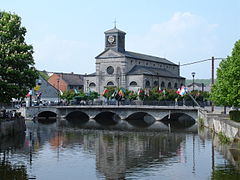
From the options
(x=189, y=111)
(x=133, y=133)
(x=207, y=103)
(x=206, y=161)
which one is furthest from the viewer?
(x=207, y=103)

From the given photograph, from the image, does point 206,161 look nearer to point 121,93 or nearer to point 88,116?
point 121,93

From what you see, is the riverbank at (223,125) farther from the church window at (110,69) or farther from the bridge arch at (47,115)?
the church window at (110,69)

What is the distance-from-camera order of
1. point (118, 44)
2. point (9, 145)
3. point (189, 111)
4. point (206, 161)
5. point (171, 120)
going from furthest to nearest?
1. point (118, 44)
2. point (171, 120)
3. point (189, 111)
4. point (9, 145)
5. point (206, 161)

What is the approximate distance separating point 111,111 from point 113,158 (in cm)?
5435

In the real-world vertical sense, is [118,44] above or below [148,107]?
above

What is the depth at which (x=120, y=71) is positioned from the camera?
12506 cm

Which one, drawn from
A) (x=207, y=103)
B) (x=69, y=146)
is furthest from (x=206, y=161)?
(x=207, y=103)

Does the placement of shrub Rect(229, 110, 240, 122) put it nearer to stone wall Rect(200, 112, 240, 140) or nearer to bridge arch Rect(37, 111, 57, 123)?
stone wall Rect(200, 112, 240, 140)

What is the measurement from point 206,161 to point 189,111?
150 feet

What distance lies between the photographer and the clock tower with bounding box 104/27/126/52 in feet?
426

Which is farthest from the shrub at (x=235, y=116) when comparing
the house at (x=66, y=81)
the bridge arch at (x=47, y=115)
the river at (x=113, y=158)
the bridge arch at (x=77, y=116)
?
the house at (x=66, y=81)

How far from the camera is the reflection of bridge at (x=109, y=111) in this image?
85.0 meters

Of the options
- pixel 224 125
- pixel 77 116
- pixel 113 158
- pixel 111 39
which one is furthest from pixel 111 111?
pixel 113 158

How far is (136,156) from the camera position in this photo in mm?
41156
